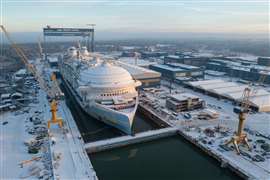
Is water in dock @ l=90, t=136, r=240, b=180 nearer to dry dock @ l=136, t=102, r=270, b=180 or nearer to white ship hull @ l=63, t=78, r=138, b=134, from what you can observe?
dry dock @ l=136, t=102, r=270, b=180

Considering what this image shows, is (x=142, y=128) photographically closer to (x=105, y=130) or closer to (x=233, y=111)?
(x=105, y=130)

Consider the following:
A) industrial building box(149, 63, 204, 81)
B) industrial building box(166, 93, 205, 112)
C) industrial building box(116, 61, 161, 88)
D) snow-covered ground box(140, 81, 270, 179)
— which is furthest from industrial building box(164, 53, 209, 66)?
industrial building box(166, 93, 205, 112)

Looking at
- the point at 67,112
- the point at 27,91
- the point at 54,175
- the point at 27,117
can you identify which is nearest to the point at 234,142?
the point at 54,175

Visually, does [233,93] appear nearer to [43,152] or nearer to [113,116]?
[113,116]

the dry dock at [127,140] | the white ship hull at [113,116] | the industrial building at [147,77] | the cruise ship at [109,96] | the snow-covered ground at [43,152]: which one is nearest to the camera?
the snow-covered ground at [43,152]

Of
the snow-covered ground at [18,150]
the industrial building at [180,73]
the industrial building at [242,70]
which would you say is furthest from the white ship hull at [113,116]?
the industrial building at [242,70]

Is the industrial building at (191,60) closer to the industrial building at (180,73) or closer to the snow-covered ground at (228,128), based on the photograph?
the industrial building at (180,73)
